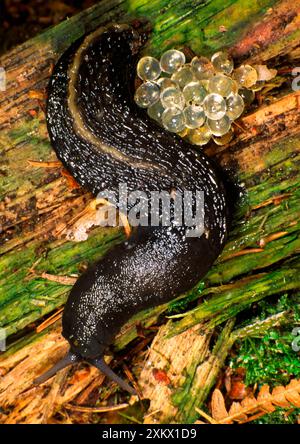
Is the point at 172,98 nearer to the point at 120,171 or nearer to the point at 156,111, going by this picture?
the point at 156,111

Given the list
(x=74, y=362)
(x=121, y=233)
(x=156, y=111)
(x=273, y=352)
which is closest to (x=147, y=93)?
(x=156, y=111)

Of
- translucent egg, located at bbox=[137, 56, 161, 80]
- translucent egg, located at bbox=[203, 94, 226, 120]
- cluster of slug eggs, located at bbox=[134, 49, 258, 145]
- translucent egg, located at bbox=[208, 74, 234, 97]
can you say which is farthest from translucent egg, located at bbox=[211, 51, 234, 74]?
translucent egg, located at bbox=[137, 56, 161, 80]

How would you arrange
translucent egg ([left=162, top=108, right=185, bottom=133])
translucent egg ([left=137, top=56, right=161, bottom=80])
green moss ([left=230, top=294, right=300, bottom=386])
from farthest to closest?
green moss ([left=230, top=294, right=300, bottom=386]), translucent egg ([left=137, top=56, right=161, bottom=80]), translucent egg ([left=162, top=108, right=185, bottom=133])

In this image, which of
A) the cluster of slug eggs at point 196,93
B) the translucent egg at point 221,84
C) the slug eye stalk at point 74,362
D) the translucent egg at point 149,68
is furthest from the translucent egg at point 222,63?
the slug eye stalk at point 74,362

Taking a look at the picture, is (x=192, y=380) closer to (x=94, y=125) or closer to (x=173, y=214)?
(x=173, y=214)

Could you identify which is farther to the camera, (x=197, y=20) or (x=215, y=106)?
(x=197, y=20)

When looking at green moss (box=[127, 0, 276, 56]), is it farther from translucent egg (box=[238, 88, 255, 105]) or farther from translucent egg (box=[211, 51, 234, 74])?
translucent egg (box=[238, 88, 255, 105])

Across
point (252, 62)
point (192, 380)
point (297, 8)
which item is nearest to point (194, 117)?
point (252, 62)

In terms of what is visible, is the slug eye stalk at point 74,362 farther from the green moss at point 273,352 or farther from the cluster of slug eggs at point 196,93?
the cluster of slug eggs at point 196,93
